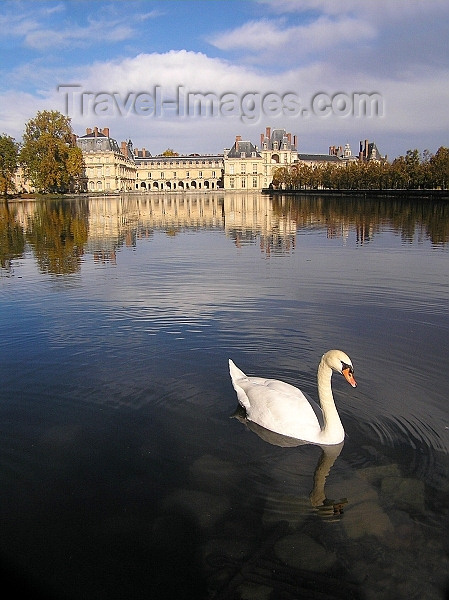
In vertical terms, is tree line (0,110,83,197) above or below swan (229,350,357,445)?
above

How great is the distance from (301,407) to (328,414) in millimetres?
313

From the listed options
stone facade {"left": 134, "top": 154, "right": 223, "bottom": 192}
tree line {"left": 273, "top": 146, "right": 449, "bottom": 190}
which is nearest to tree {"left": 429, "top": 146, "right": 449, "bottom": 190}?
tree line {"left": 273, "top": 146, "right": 449, "bottom": 190}

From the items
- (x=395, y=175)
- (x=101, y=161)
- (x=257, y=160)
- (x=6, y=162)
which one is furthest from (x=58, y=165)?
(x=257, y=160)

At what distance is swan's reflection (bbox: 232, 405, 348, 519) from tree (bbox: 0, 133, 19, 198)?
71.0 m

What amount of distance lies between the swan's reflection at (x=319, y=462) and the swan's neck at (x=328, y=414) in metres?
0.10

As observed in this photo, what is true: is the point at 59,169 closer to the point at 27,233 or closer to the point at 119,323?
the point at 27,233

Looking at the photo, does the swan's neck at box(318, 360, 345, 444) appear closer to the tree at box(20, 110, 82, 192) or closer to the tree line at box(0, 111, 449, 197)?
the tree line at box(0, 111, 449, 197)

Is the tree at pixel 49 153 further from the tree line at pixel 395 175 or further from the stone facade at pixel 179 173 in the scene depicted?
the stone facade at pixel 179 173

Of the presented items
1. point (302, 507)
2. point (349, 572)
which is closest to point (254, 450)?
point (302, 507)

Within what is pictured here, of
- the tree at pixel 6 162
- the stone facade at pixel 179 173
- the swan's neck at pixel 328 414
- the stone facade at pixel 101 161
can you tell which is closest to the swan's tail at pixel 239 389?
the swan's neck at pixel 328 414

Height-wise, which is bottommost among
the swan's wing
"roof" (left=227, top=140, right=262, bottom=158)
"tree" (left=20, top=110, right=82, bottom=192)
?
the swan's wing

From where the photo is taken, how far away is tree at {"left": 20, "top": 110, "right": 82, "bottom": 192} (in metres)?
72.1

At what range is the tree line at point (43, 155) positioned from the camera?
2743 inches

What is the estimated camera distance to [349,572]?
11.0 feet
